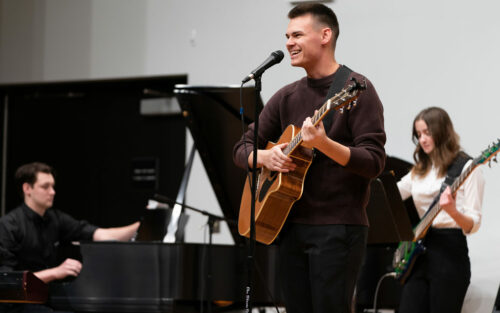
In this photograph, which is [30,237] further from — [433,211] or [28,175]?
[433,211]

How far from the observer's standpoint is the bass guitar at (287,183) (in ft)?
8.47

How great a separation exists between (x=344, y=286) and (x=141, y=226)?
2.70m

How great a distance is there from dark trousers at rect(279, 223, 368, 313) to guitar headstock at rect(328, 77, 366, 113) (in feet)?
1.48

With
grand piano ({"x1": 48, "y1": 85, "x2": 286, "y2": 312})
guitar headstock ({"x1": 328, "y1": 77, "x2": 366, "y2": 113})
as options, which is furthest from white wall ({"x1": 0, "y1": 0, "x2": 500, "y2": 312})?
guitar headstock ({"x1": 328, "y1": 77, "x2": 366, "y2": 113})

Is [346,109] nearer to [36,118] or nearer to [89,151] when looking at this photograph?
[89,151]

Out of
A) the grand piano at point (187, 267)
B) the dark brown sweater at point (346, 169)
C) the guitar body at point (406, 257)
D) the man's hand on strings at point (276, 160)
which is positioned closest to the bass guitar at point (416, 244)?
the guitar body at point (406, 257)

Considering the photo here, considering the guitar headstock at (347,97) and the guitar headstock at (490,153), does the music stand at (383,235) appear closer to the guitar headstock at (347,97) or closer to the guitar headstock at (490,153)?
the guitar headstock at (490,153)

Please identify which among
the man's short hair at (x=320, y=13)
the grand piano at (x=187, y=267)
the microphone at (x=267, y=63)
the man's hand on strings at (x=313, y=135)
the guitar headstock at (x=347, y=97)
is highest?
the man's short hair at (x=320, y=13)

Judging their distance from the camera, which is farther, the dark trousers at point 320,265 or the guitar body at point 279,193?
the guitar body at point 279,193

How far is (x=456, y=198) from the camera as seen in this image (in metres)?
4.30

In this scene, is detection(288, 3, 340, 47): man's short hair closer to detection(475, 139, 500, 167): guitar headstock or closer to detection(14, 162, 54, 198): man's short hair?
detection(475, 139, 500, 167): guitar headstock

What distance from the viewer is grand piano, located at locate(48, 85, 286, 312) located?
14.2 ft

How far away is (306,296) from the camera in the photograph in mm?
2688

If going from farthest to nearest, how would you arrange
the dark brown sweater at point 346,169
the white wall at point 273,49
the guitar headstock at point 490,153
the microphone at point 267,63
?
the white wall at point 273,49 < the guitar headstock at point 490,153 < the microphone at point 267,63 < the dark brown sweater at point 346,169
